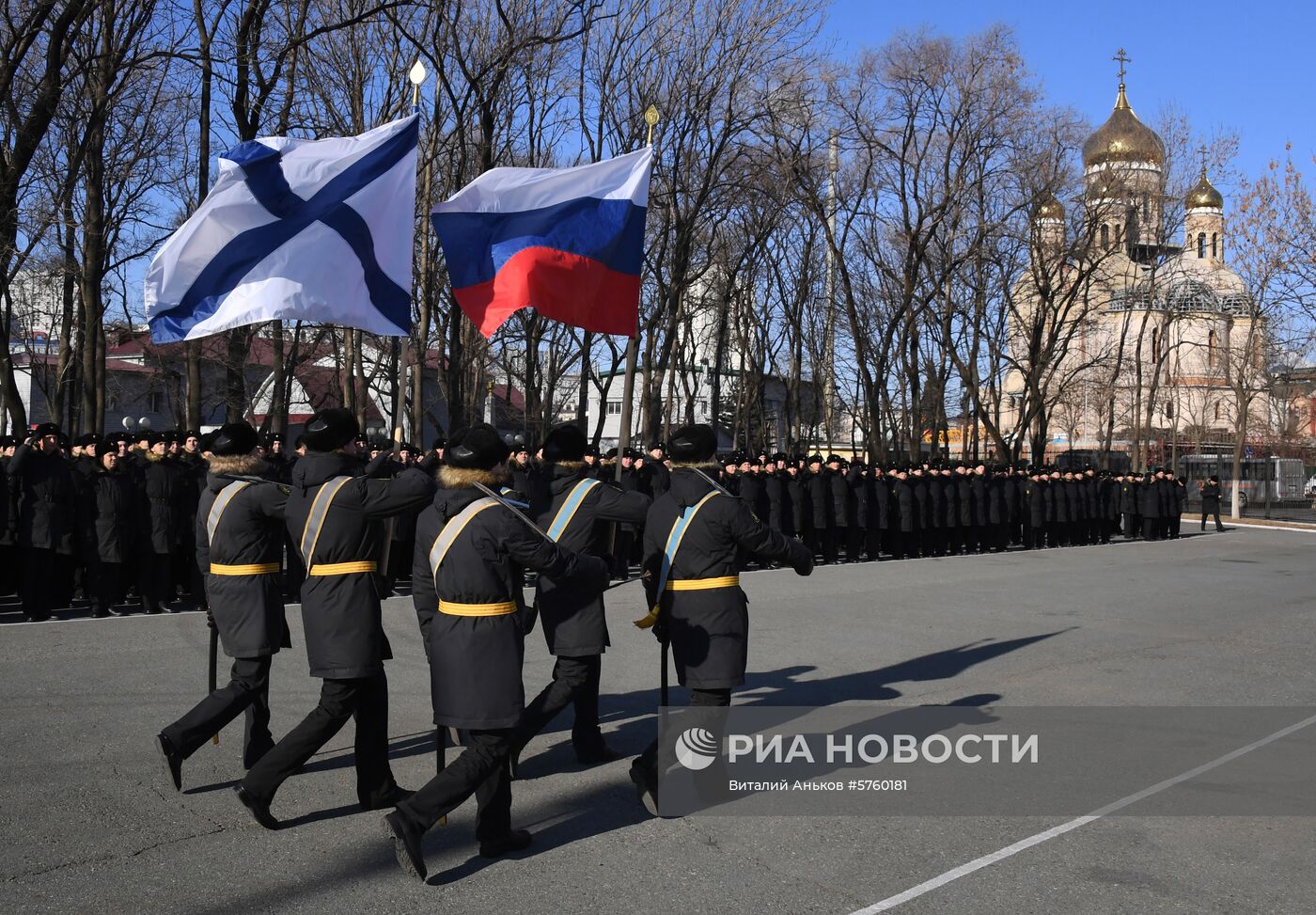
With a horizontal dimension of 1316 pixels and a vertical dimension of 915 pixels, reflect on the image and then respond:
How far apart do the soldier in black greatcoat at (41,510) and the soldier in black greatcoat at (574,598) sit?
6.94 m

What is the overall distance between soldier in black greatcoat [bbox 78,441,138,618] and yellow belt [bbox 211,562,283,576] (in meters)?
6.71

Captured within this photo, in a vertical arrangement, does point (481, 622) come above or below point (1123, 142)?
below

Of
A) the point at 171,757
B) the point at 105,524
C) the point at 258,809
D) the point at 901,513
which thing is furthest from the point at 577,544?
the point at 901,513

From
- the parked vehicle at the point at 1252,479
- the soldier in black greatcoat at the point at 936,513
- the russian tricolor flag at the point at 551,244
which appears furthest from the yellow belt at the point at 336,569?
the parked vehicle at the point at 1252,479

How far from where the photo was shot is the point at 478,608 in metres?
5.21

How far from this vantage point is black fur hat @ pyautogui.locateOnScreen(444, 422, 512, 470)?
5.28 m

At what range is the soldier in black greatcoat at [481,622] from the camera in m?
5.14

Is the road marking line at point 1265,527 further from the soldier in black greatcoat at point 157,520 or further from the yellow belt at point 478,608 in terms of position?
the yellow belt at point 478,608

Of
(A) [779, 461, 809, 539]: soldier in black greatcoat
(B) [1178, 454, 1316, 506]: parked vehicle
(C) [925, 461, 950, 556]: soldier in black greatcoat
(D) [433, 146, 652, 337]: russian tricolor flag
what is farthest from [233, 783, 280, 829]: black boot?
(B) [1178, 454, 1316, 506]: parked vehicle

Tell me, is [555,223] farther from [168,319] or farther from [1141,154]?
[1141,154]

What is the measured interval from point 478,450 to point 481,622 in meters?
0.74

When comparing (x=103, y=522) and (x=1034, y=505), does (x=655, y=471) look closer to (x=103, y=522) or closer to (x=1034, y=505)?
(x=103, y=522)

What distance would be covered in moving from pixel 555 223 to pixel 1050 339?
28224mm

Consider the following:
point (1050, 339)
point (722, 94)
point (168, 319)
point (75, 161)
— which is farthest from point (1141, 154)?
point (168, 319)
